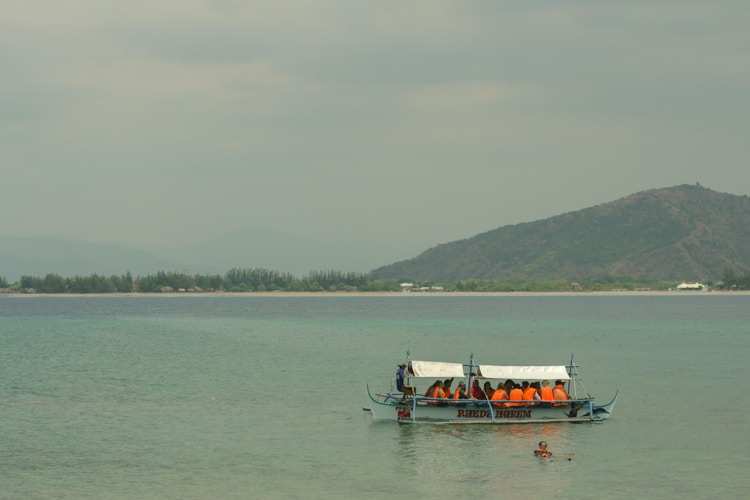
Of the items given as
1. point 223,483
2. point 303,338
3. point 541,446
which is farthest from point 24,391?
point 303,338

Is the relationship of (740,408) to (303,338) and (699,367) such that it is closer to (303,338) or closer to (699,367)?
(699,367)

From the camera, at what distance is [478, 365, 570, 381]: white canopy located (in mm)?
50344

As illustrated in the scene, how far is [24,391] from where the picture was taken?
63969mm

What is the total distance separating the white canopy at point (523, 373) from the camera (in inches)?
1982

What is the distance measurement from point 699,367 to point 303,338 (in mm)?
54956

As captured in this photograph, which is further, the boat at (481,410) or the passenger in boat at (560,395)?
the passenger in boat at (560,395)

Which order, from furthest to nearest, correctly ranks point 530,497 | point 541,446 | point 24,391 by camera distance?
point 24,391, point 541,446, point 530,497

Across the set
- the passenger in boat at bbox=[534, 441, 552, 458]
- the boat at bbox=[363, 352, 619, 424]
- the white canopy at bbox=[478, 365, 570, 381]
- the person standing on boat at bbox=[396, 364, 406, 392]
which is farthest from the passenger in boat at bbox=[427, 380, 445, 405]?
the passenger in boat at bbox=[534, 441, 552, 458]

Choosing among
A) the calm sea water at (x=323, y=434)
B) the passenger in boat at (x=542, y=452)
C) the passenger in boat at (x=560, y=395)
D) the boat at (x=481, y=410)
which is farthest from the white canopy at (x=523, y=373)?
the passenger in boat at (x=542, y=452)

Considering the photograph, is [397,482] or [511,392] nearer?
[397,482]

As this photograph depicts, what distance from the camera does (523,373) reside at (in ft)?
166

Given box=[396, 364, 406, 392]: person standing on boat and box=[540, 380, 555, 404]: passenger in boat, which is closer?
box=[540, 380, 555, 404]: passenger in boat

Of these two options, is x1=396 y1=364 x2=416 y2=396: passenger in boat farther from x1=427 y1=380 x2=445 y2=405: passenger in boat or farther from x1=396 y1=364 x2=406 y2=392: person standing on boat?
x1=427 y1=380 x2=445 y2=405: passenger in boat

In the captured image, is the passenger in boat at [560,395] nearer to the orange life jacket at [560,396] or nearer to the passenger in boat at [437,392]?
the orange life jacket at [560,396]
